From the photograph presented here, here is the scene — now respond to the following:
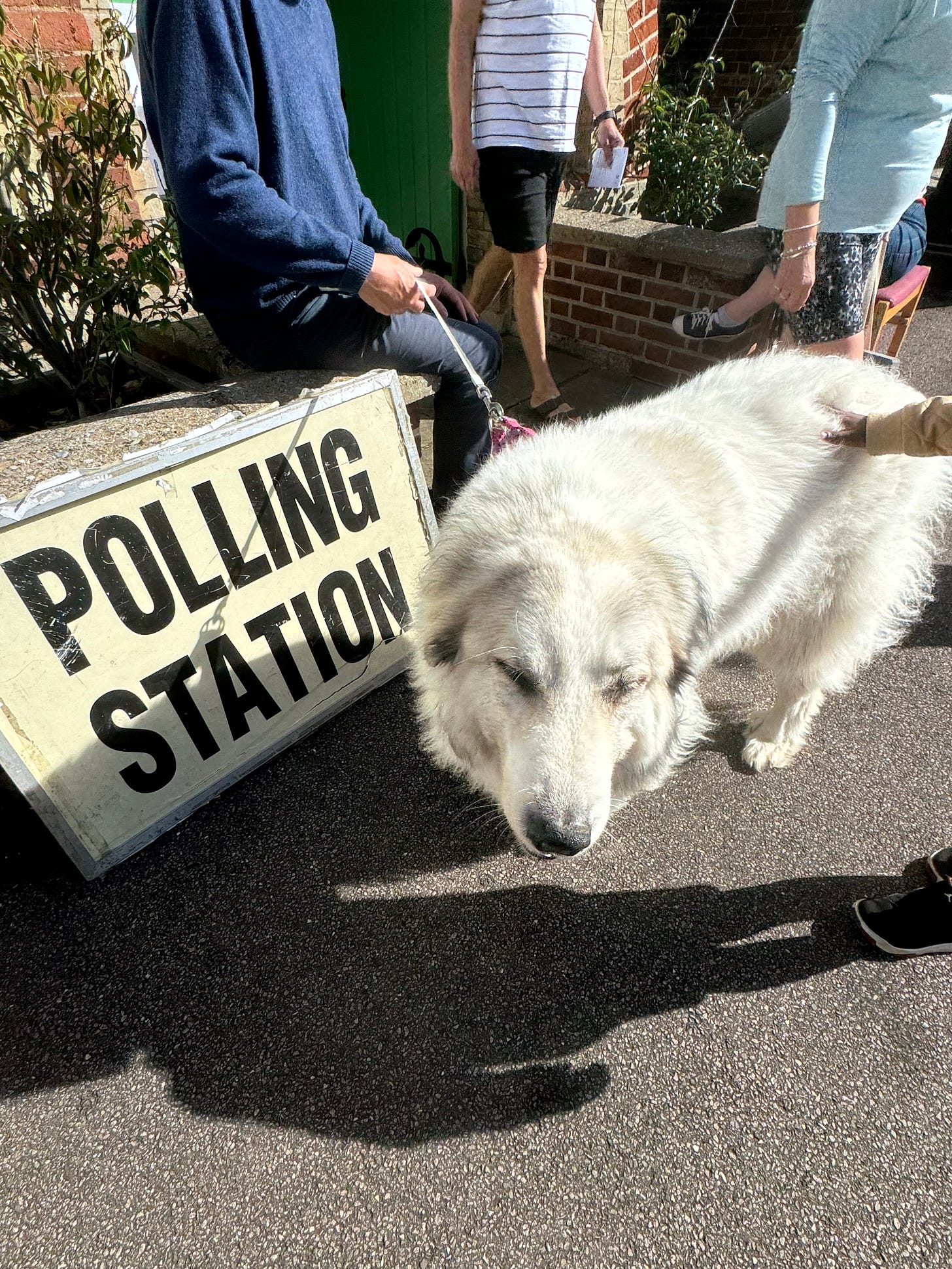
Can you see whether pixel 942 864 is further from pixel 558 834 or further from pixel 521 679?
pixel 521 679

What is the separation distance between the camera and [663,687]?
1.88 metres

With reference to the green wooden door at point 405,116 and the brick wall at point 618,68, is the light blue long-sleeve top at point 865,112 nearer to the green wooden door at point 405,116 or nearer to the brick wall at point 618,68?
the brick wall at point 618,68

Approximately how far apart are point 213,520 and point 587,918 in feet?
5.92

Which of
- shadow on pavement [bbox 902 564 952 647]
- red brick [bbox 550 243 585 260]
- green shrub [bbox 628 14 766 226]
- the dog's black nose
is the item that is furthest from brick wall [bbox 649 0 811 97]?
the dog's black nose

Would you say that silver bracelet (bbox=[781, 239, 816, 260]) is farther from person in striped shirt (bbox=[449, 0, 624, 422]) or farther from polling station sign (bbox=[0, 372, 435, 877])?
polling station sign (bbox=[0, 372, 435, 877])

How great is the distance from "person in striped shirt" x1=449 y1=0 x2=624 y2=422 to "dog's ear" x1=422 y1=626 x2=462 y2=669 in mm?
1868

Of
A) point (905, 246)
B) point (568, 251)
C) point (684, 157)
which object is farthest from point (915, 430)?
point (684, 157)

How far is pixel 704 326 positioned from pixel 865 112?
61.6 inches

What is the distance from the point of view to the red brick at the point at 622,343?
196 inches

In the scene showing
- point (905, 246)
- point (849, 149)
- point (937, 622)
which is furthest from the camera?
point (905, 246)

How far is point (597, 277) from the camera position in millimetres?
4973

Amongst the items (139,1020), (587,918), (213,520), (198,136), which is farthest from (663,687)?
(198,136)

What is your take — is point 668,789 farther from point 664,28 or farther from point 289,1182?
point 664,28

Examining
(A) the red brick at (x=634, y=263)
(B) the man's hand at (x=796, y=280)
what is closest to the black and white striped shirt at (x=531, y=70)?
(A) the red brick at (x=634, y=263)
